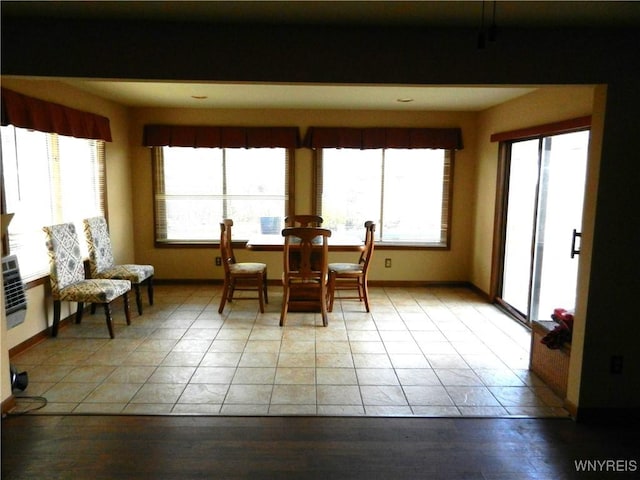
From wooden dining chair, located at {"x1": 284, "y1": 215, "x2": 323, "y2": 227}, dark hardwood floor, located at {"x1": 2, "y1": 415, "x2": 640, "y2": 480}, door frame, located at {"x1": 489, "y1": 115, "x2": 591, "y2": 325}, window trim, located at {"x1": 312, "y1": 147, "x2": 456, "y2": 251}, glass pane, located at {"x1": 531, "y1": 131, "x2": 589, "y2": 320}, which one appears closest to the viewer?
dark hardwood floor, located at {"x1": 2, "y1": 415, "x2": 640, "y2": 480}

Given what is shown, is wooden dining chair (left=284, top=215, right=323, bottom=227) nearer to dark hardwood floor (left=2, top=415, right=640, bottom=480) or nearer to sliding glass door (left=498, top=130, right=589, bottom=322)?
sliding glass door (left=498, top=130, right=589, bottom=322)

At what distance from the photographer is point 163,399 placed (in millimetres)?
2750

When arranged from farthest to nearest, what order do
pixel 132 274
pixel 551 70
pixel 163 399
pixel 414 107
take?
pixel 414 107
pixel 132 274
pixel 163 399
pixel 551 70

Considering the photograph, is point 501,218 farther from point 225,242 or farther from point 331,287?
point 225,242

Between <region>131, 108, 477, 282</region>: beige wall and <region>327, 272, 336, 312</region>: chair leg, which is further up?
<region>131, 108, 477, 282</region>: beige wall

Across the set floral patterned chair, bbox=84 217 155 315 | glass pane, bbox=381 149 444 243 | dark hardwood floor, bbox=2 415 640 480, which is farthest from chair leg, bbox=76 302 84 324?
glass pane, bbox=381 149 444 243

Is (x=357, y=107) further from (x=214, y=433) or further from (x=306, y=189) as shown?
(x=214, y=433)

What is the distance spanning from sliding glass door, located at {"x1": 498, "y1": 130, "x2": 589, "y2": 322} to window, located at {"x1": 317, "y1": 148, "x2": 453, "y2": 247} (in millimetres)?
1053

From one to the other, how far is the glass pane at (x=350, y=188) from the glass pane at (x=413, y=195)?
0.50ft

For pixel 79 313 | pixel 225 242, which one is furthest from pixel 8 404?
pixel 225 242

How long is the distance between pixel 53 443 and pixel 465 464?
6.91ft

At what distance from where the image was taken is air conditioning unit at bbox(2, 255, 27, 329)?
8.87 feet

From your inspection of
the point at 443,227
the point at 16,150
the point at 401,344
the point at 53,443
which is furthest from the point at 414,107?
the point at 53,443

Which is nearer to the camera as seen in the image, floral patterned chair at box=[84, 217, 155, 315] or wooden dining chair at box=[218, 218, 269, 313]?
floral patterned chair at box=[84, 217, 155, 315]
